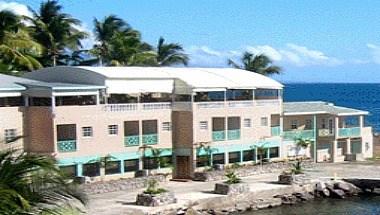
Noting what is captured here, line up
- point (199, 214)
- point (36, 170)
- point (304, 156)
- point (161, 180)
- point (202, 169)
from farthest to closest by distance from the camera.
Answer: point (304, 156) → point (202, 169) → point (161, 180) → point (199, 214) → point (36, 170)

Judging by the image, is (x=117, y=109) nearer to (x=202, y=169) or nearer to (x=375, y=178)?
(x=202, y=169)

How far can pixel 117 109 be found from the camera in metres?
40.6

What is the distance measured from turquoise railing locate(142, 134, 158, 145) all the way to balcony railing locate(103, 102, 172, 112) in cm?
175

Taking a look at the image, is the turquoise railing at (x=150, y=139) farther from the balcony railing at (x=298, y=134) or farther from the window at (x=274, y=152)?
the balcony railing at (x=298, y=134)

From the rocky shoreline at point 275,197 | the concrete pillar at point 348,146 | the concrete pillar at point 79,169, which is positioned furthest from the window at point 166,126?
the concrete pillar at point 348,146

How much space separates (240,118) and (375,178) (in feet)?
33.1

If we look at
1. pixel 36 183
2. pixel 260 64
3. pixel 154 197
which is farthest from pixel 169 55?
pixel 36 183

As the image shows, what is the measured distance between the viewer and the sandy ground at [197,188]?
3375 cm

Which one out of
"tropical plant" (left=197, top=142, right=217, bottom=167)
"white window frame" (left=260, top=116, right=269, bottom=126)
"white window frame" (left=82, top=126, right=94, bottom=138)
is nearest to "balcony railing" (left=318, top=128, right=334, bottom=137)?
"white window frame" (left=260, top=116, right=269, bottom=126)

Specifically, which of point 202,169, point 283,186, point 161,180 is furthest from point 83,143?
point 283,186

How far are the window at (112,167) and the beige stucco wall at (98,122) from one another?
68 cm

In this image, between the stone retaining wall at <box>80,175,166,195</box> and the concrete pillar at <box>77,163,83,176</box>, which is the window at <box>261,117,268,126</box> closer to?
the stone retaining wall at <box>80,175,166,195</box>

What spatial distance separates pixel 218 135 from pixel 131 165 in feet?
22.9

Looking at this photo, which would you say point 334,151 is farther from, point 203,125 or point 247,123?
point 203,125
